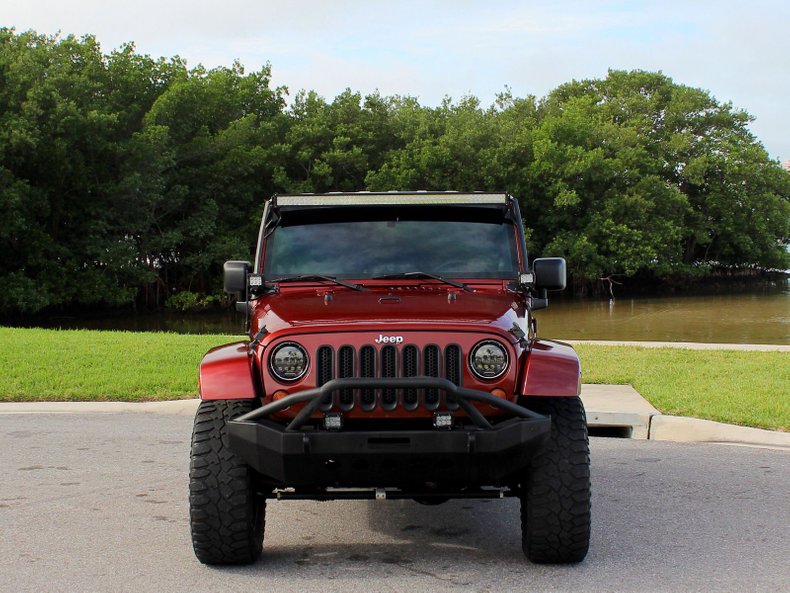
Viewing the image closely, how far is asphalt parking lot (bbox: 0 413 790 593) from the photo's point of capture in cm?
484

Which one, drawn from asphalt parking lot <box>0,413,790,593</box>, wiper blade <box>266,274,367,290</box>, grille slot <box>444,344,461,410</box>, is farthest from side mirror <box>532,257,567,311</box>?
asphalt parking lot <box>0,413,790,593</box>

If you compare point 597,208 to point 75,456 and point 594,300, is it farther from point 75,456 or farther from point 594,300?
point 75,456

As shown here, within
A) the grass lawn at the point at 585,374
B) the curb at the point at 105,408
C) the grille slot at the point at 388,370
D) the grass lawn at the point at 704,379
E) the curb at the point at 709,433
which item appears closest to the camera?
the grille slot at the point at 388,370

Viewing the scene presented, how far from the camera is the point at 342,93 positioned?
4975 centimetres

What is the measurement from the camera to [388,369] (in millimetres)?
4812

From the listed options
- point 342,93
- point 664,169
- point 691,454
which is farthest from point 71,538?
point 664,169

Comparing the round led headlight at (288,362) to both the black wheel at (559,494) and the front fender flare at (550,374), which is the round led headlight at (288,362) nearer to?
the front fender flare at (550,374)

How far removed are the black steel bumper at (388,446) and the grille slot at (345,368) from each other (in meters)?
0.20

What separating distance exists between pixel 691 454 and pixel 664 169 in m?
50.6

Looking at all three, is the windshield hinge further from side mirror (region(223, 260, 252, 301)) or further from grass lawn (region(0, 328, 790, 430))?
grass lawn (region(0, 328, 790, 430))

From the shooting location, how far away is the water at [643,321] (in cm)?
2977

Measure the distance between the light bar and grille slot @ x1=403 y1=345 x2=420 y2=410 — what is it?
1.64m

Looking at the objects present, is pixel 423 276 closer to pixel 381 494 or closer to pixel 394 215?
pixel 394 215

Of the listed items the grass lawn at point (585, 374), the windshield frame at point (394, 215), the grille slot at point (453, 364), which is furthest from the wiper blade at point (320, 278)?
the grass lawn at point (585, 374)
